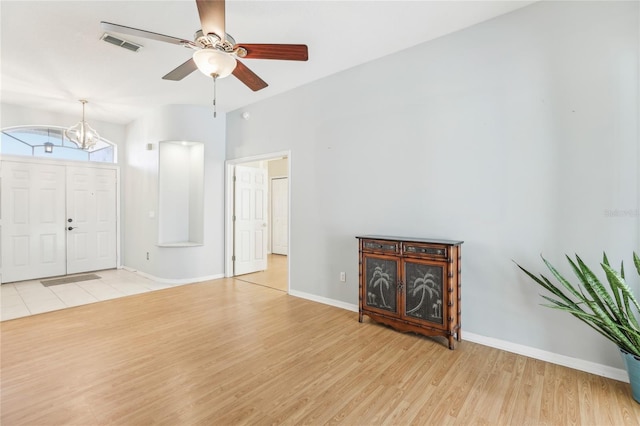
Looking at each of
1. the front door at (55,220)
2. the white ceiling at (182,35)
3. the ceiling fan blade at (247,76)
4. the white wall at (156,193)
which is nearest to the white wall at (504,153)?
the white ceiling at (182,35)

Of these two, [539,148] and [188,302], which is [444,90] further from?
[188,302]

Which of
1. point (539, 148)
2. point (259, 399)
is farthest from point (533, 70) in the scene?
point (259, 399)

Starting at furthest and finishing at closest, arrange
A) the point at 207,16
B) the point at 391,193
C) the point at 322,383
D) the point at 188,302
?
the point at 188,302
the point at 391,193
the point at 322,383
the point at 207,16

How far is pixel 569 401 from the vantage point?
1960mm

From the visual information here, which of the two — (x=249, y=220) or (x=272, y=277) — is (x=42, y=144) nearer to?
(x=249, y=220)

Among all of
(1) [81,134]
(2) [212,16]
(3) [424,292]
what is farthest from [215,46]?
(1) [81,134]

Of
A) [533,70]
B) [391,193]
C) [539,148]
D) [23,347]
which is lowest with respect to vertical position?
[23,347]

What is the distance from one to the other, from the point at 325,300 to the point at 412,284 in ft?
4.86

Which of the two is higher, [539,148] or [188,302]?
[539,148]

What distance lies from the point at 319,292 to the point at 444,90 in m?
2.92

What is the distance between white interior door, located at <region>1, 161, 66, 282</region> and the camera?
5066 mm

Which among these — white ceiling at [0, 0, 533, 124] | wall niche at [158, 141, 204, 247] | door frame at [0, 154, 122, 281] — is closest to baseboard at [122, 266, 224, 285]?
wall niche at [158, 141, 204, 247]

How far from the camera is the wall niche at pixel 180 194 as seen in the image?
5281 mm

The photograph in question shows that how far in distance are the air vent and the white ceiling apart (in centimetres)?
6
